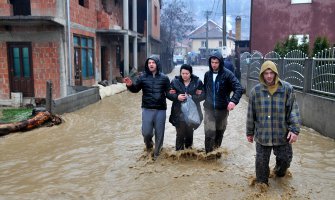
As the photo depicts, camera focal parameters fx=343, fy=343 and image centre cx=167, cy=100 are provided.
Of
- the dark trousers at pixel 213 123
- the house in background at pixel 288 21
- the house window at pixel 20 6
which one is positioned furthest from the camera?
the house in background at pixel 288 21

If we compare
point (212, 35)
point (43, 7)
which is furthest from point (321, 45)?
point (212, 35)

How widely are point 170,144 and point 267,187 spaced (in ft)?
10.1

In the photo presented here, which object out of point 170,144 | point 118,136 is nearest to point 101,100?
point 118,136

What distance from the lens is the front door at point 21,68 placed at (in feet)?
44.4

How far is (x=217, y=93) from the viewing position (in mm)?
5504

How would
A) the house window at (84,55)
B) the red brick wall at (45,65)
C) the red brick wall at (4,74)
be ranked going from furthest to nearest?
1. the house window at (84,55)
2. the red brick wall at (4,74)
3. the red brick wall at (45,65)

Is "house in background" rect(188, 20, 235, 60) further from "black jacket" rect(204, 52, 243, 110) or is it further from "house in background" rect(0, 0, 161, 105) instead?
"black jacket" rect(204, 52, 243, 110)

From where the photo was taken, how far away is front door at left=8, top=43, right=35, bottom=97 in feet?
44.4

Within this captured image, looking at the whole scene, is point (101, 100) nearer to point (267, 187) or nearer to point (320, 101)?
point (320, 101)

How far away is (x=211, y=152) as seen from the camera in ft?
19.1

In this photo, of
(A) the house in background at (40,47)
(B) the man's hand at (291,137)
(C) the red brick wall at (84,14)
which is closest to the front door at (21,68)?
(A) the house in background at (40,47)

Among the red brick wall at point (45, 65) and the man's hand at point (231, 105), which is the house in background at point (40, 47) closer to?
the red brick wall at point (45, 65)

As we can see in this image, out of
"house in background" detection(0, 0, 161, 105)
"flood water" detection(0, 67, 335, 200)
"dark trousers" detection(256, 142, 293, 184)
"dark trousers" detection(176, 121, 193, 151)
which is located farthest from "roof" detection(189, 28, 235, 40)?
"dark trousers" detection(256, 142, 293, 184)

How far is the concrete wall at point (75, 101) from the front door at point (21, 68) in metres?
2.65
